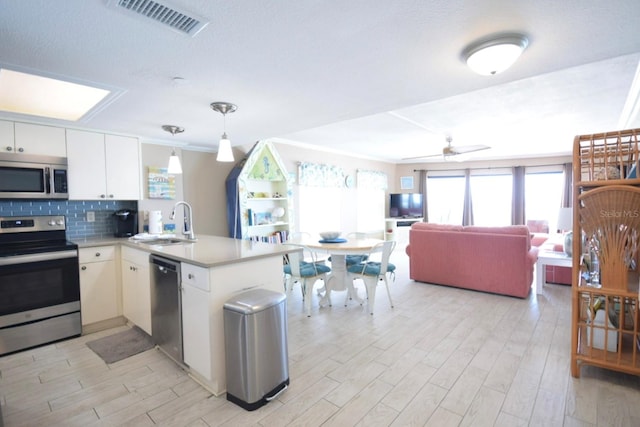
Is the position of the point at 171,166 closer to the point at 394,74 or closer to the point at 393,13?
the point at 394,74

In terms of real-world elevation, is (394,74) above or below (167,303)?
above

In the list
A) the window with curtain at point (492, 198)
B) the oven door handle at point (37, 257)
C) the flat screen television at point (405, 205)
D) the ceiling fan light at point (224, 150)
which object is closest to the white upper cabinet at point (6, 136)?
the oven door handle at point (37, 257)

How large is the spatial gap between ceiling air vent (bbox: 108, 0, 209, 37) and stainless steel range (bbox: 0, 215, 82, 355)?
2.51 metres

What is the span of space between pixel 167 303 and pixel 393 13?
2.46m

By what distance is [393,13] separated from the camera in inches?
54.9

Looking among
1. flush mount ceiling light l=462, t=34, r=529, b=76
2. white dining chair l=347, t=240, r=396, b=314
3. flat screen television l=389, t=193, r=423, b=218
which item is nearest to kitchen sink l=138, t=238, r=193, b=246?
white dining chair l=347, t=240, r=396, b=314

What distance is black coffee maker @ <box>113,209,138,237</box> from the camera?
3.55m

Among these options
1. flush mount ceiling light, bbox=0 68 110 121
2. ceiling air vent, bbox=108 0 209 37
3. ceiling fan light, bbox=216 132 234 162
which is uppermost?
flush mount ceiling light, bbox=0 68 110 121

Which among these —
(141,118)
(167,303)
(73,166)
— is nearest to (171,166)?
(141,118)

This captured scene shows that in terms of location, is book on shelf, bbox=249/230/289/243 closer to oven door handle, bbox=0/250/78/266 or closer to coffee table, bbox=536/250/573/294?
oven door handle, bbox=0/250/78/266

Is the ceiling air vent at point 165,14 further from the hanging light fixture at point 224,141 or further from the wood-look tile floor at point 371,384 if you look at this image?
the wood-look tile floor at point 371,384

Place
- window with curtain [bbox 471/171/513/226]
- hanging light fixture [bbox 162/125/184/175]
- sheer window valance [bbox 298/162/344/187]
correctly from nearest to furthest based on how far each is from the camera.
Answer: hanging light fixture [bbox 162/125/184/175], sheer window valance [bbox 298/162/344/187], window with curtain [bbox 471/171/513/226]

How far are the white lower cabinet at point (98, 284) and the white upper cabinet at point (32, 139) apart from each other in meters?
1.04

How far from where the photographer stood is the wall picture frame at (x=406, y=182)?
29.1 ft
